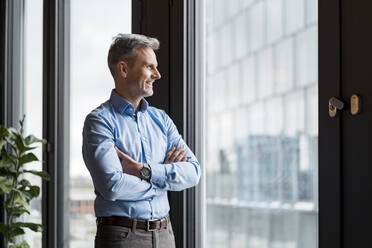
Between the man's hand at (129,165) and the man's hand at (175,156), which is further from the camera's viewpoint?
the man's hand at (175,156)

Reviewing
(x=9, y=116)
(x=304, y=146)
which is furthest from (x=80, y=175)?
(x=304, y=146)

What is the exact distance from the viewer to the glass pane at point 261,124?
2707 mm

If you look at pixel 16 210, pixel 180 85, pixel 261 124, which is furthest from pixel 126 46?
pixel 16 210

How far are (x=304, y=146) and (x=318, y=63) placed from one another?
37 cm

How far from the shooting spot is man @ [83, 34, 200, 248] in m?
2.57

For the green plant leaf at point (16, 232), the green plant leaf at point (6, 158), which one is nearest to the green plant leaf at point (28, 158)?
the green plant leaf at point (6, 158)

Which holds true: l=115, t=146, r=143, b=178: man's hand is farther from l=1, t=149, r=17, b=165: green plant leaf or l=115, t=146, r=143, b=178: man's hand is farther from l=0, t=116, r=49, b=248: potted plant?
l=1, t=149, r=17, b=165: green plant leaf

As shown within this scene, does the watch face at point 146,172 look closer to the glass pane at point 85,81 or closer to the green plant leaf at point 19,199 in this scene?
the glass pane at point 85,81

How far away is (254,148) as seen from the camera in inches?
117

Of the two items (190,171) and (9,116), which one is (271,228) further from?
(9,116)
